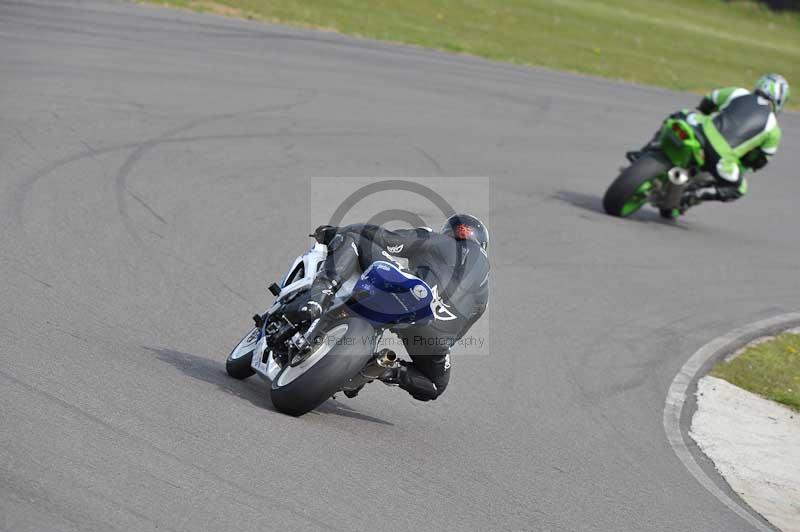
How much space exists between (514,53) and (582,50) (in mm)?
3264

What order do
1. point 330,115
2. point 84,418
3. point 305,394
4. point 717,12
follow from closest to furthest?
point 84,418 → point 305,394 → point 330,115 → point 717,12

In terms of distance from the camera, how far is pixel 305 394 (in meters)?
6.12

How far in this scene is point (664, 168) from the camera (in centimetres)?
1348

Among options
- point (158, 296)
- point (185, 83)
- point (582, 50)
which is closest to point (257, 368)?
point (158, 296)

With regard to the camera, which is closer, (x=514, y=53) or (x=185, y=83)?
(x=185, y=83)

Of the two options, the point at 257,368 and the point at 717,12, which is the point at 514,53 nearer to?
the point at 257,368

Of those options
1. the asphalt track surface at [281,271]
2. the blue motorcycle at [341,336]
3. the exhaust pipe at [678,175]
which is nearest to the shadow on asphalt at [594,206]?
the asphalt track surface at [281,271]

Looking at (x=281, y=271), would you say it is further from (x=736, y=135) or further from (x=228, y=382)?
(x=736, y=135)

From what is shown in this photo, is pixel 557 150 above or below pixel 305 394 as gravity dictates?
below

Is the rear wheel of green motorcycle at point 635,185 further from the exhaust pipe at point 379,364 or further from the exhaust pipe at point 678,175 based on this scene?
the exhaust pipe at point 379,364

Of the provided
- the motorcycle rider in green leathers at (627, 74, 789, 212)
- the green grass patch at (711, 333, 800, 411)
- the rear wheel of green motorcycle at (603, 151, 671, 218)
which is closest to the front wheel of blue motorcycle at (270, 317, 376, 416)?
the green grass patch at (711, 333, 800, 411)

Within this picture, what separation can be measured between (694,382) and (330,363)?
422 cm

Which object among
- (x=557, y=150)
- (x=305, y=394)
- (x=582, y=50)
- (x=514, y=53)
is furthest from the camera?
(x=582, y=50)

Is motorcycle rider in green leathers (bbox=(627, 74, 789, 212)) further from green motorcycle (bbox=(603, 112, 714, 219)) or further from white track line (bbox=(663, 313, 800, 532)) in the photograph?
white track line (bbox=(663, 313, 800, 532))
